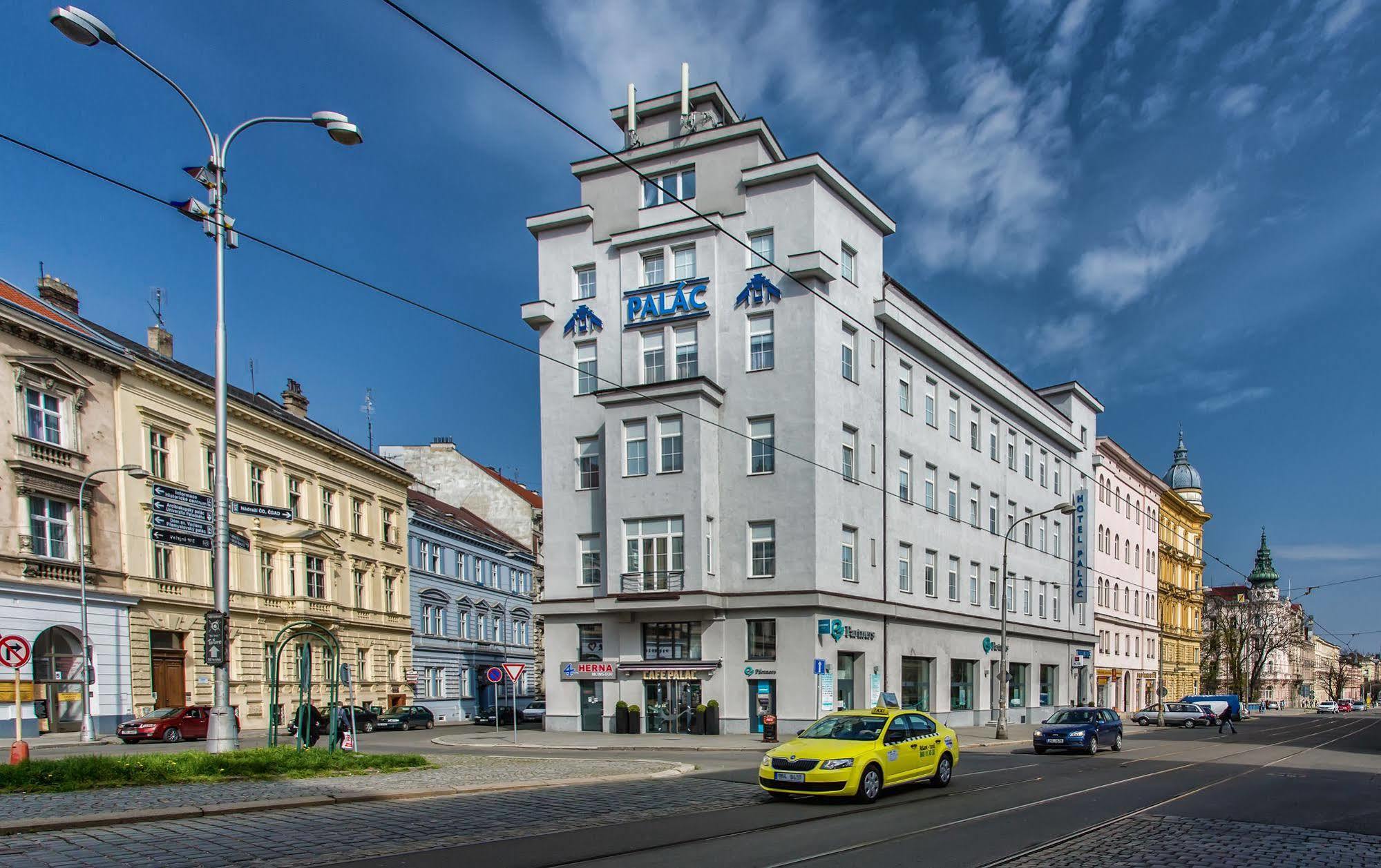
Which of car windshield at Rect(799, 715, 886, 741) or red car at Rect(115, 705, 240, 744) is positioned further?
red car at Rect(115, 705, 240, 744)

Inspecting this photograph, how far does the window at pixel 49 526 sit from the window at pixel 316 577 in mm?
12832

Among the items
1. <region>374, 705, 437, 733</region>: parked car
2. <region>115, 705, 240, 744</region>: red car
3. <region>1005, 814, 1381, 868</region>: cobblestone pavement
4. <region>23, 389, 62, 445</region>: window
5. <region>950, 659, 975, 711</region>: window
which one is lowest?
<region>374, 705, 437, 733</region>: parked car

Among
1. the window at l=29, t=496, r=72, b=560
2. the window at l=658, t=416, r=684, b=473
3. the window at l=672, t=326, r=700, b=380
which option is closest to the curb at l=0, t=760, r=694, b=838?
the window at l=658, t=416, r=684, b=473

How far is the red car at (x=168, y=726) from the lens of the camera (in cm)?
→ 3022

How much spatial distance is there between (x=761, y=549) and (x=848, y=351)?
782cm

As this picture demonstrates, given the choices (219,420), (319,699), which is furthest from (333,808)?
(319,699)

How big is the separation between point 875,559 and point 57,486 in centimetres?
2720

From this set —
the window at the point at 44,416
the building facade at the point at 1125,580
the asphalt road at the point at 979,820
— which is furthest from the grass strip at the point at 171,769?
the building facade at the point at 1125,580

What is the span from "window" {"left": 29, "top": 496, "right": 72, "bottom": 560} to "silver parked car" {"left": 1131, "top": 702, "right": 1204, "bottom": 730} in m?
50.1

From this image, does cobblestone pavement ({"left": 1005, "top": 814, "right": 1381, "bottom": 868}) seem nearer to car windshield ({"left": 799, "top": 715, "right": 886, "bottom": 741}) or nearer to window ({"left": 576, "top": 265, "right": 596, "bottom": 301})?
car windshield ({"left": 799, "top": 715, "right": 886, "bottom": 741})

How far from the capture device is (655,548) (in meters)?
34.7

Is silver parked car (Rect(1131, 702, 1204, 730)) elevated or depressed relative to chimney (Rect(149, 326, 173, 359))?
depressed

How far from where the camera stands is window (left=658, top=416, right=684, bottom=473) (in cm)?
3478

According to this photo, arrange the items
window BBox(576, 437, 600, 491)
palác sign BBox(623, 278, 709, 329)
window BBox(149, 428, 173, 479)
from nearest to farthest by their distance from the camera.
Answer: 1. palác sign BBox(623, 278, 709, 329)
2. window BBox(149, 428, 173, 479)
3. window BBox(576, 437, 600, 491)
